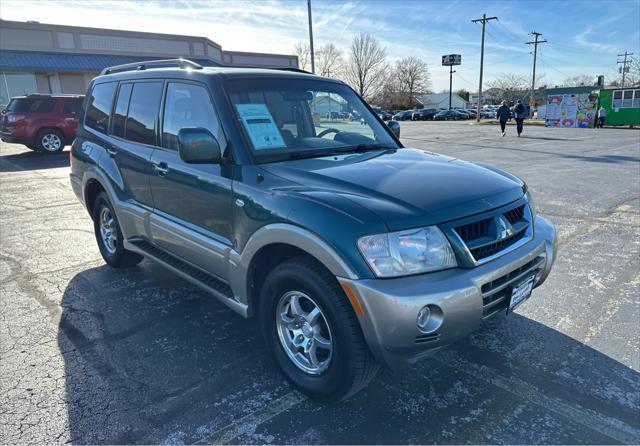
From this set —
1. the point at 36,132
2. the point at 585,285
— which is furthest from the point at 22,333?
the point at 36,132

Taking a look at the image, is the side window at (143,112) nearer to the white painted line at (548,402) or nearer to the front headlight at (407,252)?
the front headlight at (407,252)

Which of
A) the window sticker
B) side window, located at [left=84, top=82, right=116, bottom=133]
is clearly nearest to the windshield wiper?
the window sticker

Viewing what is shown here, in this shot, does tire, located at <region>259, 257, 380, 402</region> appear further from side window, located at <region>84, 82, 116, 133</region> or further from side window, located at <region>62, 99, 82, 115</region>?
side window, located at <region>62, 99, 82, 115</region>

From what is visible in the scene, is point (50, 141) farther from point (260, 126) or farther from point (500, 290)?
point (500, 290)

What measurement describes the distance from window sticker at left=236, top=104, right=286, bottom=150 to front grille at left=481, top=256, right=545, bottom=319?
1652mm

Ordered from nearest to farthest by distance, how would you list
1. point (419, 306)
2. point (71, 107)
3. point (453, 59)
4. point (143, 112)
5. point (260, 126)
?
point (419, 306) < point (260, 126) < point (143, 112) < point (71, 107) < point (453, 59)

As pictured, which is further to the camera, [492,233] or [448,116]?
[448,116]

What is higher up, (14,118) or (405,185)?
(14,118)

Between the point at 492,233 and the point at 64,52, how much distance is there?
127 ft

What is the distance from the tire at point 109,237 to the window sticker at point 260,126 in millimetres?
2191

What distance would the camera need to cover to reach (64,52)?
1308 inches

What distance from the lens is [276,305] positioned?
2.79m

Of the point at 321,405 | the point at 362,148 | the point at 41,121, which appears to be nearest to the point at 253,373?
the point at 321,405

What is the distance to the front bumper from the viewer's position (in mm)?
2162
